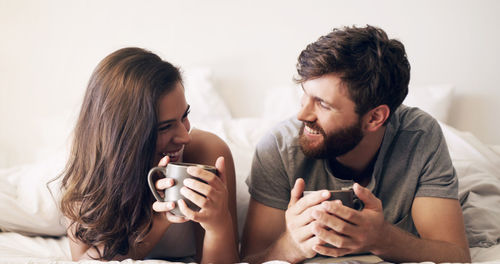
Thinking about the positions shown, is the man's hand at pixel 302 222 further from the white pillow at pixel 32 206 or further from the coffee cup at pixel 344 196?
the white pillow at pixel 32 206

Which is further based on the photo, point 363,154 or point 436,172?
point 363,154

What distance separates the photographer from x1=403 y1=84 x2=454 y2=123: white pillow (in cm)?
219

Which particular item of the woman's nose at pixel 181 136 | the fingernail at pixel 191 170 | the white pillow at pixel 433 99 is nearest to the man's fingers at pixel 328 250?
the fingernail at pixel 191 170

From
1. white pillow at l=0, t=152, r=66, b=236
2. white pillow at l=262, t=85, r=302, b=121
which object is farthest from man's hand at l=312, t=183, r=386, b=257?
white pillow at l=262, t=85, r=302, b=121

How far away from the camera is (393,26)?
7.95ft

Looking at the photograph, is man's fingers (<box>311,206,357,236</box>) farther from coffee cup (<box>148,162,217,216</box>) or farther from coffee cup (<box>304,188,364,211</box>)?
coffee cup (<box>148,162,217,216</box>)

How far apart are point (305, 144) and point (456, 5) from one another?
5.43 feet

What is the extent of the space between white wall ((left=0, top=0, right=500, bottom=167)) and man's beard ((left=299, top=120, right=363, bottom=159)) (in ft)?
4.05

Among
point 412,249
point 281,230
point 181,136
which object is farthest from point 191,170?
point 412,249

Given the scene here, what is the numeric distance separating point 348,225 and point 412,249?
0.78ft

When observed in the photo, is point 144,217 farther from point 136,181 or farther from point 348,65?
point 348,65

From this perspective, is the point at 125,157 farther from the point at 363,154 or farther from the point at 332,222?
the point at 363,154

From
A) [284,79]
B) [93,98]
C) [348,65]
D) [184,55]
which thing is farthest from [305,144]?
[184,55]

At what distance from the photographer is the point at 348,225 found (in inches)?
37.3
